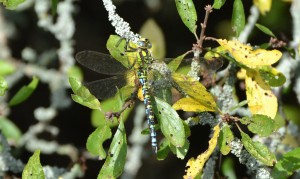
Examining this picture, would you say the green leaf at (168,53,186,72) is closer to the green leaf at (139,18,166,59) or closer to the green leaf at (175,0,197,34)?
the green leaf at (175,0,197,34)

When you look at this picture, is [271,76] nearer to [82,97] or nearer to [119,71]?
[119,71]

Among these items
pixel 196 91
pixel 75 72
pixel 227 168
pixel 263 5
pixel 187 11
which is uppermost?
pixel 187 11

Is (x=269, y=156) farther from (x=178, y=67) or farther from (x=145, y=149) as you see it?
(x=145, y=149)

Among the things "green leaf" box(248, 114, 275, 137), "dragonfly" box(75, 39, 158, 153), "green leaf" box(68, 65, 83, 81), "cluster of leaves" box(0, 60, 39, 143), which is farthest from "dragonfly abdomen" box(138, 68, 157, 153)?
"green leaf" box(68, 65, 83, 81)

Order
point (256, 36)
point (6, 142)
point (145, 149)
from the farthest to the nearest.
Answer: point (256, 36)
point (145, 149)
point (6, 142)

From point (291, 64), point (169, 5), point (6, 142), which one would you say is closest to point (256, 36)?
point (169, 5)

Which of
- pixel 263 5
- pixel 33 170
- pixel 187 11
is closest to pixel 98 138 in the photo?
pixel 33 170
